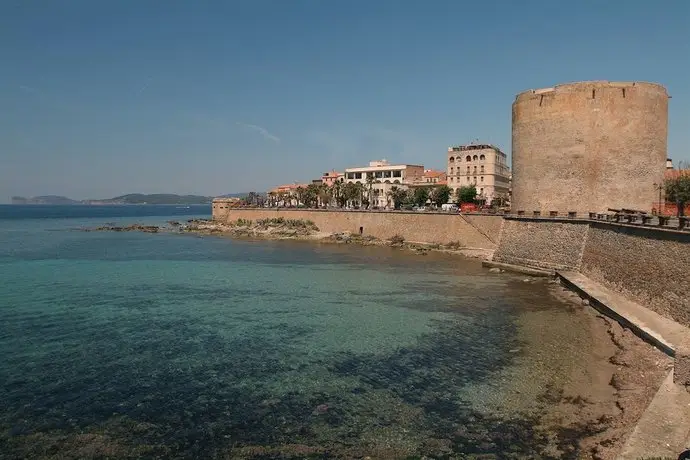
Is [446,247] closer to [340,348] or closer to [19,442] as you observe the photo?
[340,348]

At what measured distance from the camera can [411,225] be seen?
4094 centimetres

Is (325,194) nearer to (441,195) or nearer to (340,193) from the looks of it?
(340,193)

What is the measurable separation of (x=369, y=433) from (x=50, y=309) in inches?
522

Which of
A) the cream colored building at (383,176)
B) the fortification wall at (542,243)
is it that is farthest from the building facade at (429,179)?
the fortification wall at (542,243)

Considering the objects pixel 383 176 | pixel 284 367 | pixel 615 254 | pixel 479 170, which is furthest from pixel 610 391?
pixel 383 176

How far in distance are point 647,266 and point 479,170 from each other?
43958mm

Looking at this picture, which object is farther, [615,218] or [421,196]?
[421,196]

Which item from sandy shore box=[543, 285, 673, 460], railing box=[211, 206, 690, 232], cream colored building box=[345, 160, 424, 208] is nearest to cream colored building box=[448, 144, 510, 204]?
cream colored building box=[345, 160, 424, 208]

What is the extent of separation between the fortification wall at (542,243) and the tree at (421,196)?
2855 centimetres

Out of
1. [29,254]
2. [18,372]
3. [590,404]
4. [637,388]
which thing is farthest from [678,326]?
[29,254]

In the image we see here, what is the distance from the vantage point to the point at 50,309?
55.9 ft

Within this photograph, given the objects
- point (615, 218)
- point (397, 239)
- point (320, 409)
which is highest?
point (615, 218)

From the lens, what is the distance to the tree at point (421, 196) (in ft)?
187

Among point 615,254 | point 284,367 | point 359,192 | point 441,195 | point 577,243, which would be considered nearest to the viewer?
point 284,367
